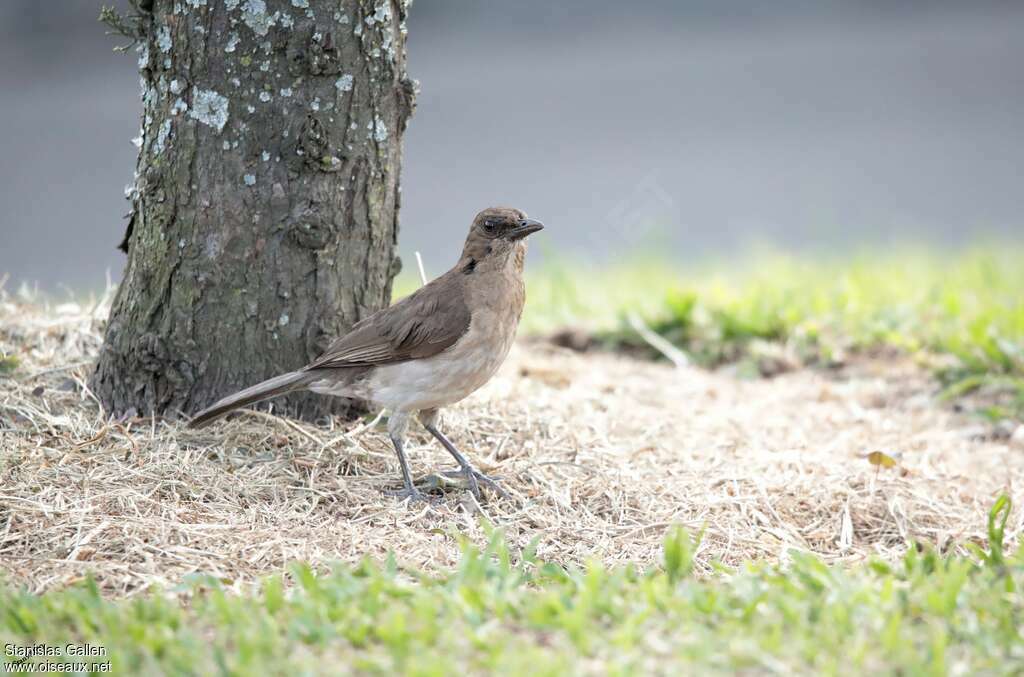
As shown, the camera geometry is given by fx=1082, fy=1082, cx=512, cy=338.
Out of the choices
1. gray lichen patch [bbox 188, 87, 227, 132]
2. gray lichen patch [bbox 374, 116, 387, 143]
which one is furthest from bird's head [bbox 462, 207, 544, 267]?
gray lichen patch [bbox 188, 87, 227, 132]

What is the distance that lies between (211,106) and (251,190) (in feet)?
1.30

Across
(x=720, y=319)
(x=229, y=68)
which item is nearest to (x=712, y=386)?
(x=720, y=319)

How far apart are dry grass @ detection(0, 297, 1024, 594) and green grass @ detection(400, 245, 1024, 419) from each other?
726 millimetres

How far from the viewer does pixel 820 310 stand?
752 cm

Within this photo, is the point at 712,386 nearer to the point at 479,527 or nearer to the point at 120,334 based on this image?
the point at 479,527

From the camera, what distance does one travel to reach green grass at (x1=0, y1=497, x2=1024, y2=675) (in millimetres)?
2988

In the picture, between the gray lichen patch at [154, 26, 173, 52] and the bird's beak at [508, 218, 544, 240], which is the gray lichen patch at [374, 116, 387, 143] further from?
the gray lichen patch at [154, 26, 173, 52]

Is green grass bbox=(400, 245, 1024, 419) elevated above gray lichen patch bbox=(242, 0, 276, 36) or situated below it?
below

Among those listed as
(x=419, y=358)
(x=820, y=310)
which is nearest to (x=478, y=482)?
(x=419, y=358)

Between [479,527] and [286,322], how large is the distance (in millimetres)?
1350

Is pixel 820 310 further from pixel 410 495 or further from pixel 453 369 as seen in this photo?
pixel 410 495

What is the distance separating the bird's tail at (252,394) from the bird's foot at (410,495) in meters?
0.63

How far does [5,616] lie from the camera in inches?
131

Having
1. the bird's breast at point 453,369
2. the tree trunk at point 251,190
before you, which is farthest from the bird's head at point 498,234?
the tree trunk at point 251,190
